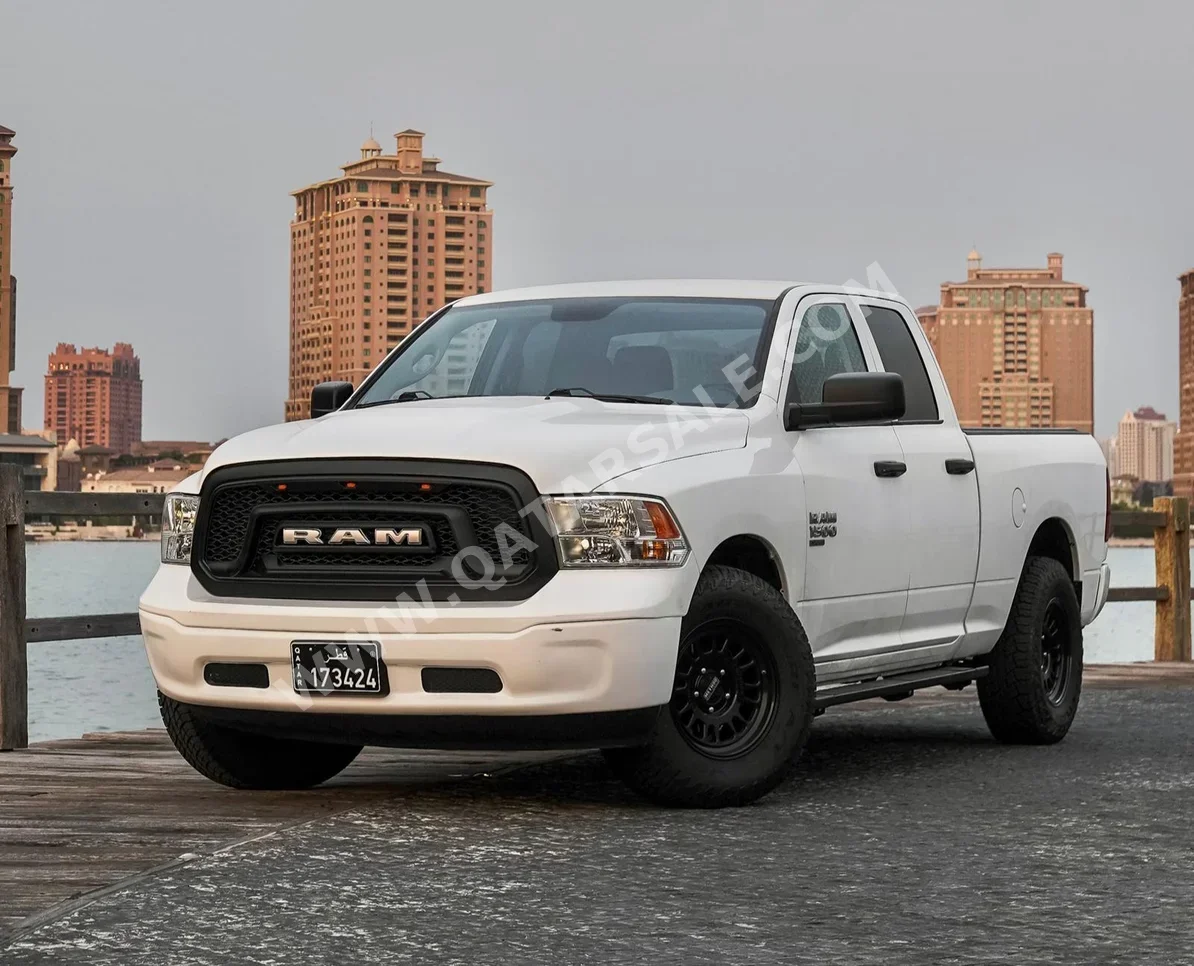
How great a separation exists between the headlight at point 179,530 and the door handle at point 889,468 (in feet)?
8.75

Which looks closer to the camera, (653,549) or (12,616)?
(653,549)

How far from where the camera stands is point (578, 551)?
6.72m

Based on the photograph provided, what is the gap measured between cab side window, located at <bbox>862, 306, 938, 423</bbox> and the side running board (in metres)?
1.07

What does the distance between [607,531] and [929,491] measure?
2.33 m

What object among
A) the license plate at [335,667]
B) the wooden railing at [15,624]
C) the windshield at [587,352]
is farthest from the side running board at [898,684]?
the wooden railing at [15,624]

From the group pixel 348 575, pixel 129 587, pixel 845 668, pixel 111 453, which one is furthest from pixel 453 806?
pixel 111 453

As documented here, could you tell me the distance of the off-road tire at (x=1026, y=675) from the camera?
9398 mm

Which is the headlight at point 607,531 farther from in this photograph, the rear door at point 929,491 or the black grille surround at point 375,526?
the rear door at point 929,491

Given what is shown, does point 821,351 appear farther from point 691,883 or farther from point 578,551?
point 691,883

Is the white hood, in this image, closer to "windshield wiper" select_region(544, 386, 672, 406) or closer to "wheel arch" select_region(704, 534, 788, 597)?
"windshield wiper" select_region(544, 386, 672, 406)

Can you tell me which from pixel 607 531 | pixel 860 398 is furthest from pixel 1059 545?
pixel 607 531

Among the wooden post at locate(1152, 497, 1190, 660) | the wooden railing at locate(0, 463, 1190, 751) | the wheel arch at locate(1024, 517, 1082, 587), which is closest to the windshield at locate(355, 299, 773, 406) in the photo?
the wooden railing at locate(0, 463, 1190, 751)

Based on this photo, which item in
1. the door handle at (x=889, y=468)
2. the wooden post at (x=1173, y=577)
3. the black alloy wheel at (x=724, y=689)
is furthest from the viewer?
the wooden post at (x=1173, y=577)

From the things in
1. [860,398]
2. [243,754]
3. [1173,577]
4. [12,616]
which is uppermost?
[860,398]
